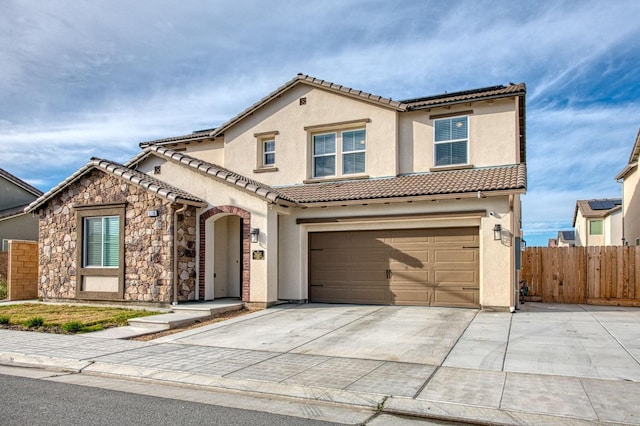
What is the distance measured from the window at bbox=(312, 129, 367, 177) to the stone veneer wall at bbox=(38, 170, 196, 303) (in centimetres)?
469

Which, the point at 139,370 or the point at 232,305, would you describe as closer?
the point at 139,370

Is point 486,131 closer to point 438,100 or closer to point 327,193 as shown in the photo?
point 438,100

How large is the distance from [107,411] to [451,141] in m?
12.9

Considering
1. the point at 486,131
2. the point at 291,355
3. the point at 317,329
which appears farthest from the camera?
the point at 486,131

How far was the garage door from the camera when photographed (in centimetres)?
1418

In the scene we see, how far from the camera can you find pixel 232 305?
14375 mm

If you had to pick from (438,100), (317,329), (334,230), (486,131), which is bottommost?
(317,329)

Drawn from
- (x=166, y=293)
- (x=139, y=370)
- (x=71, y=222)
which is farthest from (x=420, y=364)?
(x=71, y=222)

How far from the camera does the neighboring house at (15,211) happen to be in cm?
2670

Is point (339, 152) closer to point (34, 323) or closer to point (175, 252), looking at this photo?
point (175, 252)

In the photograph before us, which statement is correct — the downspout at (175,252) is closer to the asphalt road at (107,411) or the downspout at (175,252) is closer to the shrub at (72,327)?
the shrub at (72,327)

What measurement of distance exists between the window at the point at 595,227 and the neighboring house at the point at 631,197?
9.03 meters

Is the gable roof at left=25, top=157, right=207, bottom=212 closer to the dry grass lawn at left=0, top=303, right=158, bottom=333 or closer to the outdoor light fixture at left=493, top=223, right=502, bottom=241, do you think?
the dry grass lawn at left=0, top=303, right=158, bottom=333

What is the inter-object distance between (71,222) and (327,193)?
855 cm
